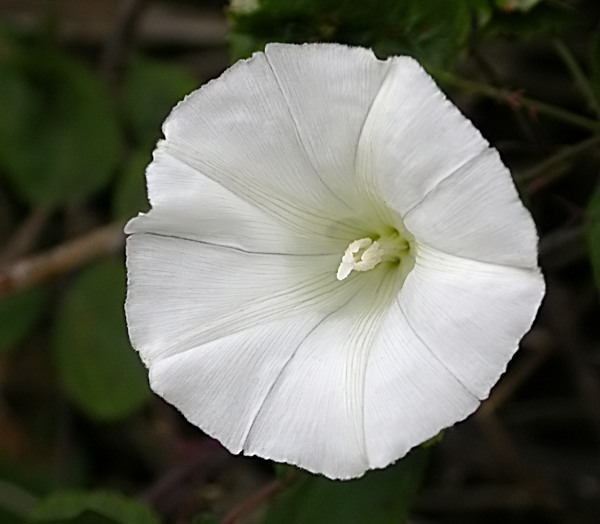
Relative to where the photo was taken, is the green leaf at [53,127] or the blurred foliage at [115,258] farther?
the green leaf at [53,127]

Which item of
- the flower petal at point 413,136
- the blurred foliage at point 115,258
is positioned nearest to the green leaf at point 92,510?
the blurred foliage at point 115,258

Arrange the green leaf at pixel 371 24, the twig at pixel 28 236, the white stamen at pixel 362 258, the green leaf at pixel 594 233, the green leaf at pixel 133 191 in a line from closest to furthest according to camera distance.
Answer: the white stamen at pixel 362 258 < the green leaf at pixel 594 233 < the green leaf at pixel 371 24 < the green leaf at pixel 133 191 < the twig at pixel 28 236

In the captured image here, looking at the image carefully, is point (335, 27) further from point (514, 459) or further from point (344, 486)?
point (514, 459)

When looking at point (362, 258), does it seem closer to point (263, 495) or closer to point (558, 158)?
point (558, 158)

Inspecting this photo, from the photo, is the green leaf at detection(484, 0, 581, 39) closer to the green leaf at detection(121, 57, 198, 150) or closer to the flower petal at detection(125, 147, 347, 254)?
the flower petal at detection(125, 147, 347, 254)

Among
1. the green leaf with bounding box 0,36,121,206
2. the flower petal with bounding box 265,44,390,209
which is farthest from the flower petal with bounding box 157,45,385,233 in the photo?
the green leaf with bounding box 0,36,121,206

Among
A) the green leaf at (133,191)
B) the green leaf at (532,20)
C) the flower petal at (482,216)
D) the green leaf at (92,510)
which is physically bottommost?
the green leaf at (92,510)

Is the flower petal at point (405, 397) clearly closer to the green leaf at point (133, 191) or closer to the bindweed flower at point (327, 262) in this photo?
the bindweed flower at point (327, 262)

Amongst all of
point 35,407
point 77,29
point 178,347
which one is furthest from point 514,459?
point 77,29
